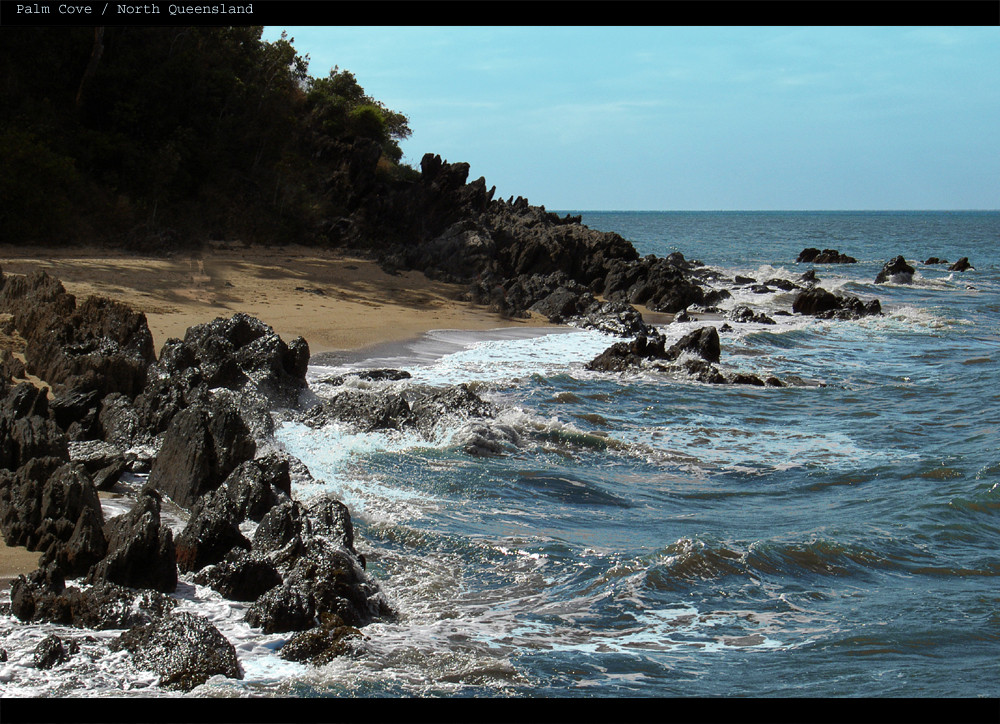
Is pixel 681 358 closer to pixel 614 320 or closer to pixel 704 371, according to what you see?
pixel 704 371

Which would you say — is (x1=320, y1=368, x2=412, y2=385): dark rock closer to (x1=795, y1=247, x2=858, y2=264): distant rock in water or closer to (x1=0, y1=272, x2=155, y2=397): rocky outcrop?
(x1=0, y1=272, x2=155, y2=397): rocky outcrop

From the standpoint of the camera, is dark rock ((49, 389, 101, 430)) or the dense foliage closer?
dark rock ((49, 389, 101, 430))

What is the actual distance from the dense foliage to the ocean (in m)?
10.7

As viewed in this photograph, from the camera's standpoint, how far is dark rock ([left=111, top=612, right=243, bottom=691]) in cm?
507

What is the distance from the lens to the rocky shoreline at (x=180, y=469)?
5.67 metres

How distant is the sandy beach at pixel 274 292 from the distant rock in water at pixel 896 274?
80.3ft

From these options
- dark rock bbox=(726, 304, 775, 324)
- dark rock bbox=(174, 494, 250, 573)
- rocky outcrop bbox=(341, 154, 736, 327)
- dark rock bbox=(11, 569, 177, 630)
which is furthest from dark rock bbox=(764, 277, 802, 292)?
dark rock bbox=(11, 569, 177, 630)

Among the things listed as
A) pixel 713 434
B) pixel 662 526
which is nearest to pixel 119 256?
pixel 713 434

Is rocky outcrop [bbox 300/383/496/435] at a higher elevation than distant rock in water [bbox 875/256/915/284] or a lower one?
lower

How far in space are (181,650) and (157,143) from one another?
22.9 m

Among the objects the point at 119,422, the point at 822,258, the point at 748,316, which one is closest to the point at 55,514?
the point at 119,422

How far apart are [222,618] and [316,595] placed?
0.65 metres

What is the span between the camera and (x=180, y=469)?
8.38 meters

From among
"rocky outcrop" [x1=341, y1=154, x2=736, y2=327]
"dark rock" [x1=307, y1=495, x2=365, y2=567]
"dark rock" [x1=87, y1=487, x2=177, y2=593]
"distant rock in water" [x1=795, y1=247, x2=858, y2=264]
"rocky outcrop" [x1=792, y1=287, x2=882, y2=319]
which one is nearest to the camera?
"dark rock" [x1=87, y1=487, x2=177, y2=593]
